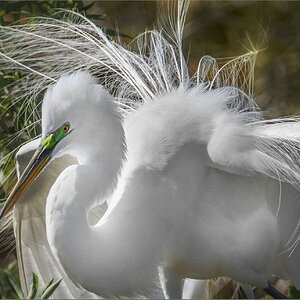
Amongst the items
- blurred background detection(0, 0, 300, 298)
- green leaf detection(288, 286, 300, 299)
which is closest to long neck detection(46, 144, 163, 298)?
green leaf detection(288, 286, 300, 299)

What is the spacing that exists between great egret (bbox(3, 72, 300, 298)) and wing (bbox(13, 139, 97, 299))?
0.21m

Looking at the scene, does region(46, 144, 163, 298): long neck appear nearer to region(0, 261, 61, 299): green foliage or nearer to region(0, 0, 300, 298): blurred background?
region(0, 261, 61, 299): green foliage

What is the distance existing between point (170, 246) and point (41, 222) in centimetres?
40

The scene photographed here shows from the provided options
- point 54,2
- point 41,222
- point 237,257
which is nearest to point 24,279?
point 41,222

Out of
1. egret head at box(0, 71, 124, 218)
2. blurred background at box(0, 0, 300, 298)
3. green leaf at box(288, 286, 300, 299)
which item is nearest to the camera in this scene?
egret head at box(0, 71, 124, 218)

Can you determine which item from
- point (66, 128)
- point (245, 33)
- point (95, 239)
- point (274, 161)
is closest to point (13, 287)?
point (95, 239)

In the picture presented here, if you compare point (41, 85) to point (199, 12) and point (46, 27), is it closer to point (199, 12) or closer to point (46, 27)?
point (46, 27)

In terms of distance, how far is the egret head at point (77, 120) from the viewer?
226cm

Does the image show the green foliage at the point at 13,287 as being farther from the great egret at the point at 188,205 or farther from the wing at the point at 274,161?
the wing at the point at 274,161

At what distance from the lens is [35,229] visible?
8.96 ft

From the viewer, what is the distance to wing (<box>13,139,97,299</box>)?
2623 mm

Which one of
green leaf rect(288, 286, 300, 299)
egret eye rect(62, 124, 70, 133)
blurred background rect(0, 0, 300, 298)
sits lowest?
green leaf rect(288, 286, 300, 299)

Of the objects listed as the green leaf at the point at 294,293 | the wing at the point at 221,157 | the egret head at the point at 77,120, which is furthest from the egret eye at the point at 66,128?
the green leaf at the point at 294,293

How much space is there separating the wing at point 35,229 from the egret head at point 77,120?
314 mm
